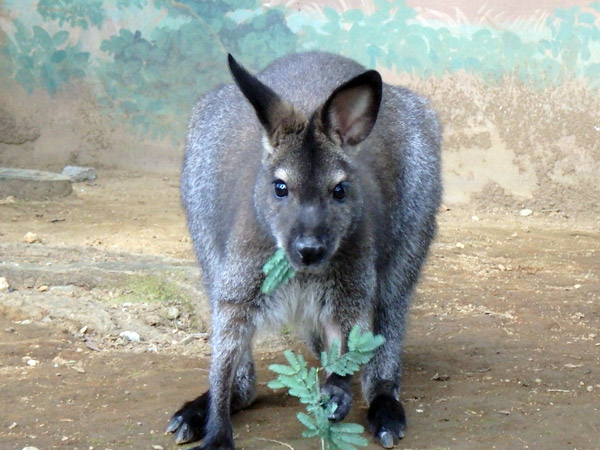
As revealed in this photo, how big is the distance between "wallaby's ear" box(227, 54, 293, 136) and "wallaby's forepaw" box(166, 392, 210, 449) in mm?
1206

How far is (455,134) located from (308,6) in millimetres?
1948

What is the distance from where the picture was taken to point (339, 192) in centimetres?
345

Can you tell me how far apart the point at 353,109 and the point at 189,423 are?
56.5 inches

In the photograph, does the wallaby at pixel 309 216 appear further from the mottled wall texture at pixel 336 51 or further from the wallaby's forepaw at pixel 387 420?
the mottled wall texture at pixel 336 51

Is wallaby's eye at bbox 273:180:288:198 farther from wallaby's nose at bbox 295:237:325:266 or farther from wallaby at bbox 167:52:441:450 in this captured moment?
wallaby's nose at bbox 295:237:325:266

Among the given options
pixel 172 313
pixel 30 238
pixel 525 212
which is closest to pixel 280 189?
pixel 172 313

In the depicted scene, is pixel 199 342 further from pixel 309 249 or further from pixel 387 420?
pixel 309 249

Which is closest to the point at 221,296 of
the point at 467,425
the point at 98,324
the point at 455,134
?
the point at 467,425

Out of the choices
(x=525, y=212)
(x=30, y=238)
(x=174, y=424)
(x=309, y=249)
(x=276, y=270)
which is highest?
(x=309, y=249)

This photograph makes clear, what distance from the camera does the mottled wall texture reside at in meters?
Answer: 8.55

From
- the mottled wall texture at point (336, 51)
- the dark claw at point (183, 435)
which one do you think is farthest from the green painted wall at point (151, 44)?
the dark claw at point (183, 435)

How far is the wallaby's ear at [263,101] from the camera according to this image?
3.35 metres

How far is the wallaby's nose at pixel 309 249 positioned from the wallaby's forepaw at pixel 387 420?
0.90m

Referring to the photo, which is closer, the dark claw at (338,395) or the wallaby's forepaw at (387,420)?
the dark claw at (338,395)
